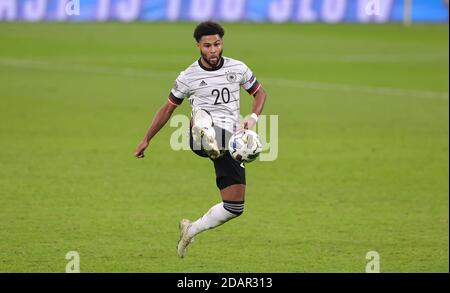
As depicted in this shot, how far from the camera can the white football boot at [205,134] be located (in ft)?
33.4

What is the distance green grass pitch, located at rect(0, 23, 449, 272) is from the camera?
604 inches

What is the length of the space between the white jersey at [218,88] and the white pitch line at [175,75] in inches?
804

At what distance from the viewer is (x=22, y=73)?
108 ft

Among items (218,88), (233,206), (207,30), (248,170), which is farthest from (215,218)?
(248,170)

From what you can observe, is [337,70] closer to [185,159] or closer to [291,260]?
[185,159]

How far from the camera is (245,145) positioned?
10055 millimetres

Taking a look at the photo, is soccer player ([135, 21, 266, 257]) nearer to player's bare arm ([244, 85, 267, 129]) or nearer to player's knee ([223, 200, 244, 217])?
player's bare arm ([244, 85, 267, 129])

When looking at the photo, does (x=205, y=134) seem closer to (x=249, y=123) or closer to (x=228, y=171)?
(x=249, y=123)

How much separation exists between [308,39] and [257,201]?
1033 inches

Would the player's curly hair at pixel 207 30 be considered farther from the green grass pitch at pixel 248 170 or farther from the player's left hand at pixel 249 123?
the green grass pitch at pixel 248 170

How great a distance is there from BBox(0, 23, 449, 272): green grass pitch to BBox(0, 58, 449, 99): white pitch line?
92mm

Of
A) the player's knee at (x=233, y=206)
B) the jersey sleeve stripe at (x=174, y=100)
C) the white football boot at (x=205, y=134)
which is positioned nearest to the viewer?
the white football boot at (x=205, y=134)

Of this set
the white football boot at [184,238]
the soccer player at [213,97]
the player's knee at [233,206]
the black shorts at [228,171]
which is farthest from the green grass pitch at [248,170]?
the soccer player at [213,97]

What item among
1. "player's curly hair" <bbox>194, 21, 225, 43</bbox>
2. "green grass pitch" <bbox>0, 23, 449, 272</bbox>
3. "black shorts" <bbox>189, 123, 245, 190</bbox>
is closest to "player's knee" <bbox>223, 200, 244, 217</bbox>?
"black shorts" <bbox>189, 123, 245, 190</bbox>
